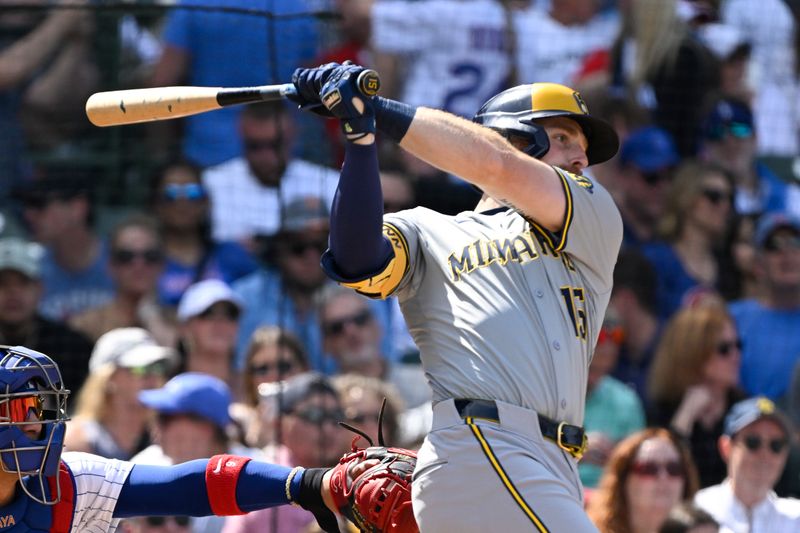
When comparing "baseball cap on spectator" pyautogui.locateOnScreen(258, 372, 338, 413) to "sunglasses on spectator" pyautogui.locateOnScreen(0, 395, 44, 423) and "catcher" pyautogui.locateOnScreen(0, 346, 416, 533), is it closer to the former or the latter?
"catcher" pyautogui.locateOnScreen(0, 346, 416, 533)

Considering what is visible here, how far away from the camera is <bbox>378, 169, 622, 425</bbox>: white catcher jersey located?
354 centimetres

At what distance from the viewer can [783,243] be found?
7.38m

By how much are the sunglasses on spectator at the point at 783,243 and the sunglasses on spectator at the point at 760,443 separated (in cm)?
140

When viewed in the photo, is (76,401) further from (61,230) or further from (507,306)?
(507,306)

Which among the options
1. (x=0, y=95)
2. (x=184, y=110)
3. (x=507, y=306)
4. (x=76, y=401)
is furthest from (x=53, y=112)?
(x=507, y=306)

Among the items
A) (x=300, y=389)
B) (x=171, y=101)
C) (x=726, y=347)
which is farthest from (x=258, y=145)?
(x=171, y=101)

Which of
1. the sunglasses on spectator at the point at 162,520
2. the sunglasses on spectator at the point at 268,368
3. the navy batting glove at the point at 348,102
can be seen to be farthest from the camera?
the sunglasses on spectator at the point at 268,368

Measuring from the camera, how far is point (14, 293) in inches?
262

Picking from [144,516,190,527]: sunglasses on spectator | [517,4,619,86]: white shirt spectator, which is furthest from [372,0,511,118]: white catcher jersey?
[144,516,190,527]: sunglasses on spectator

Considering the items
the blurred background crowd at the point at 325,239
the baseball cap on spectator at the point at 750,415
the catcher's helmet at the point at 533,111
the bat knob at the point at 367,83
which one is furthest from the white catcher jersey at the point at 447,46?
the bat knob at the point at 367,83

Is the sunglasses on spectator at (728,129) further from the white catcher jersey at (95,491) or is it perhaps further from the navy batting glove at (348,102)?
the white catcher jersey at (95,491)

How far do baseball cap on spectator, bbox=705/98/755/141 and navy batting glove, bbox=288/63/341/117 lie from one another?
4761 mm

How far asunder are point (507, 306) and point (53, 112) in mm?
4079

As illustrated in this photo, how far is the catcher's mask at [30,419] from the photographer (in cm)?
341
